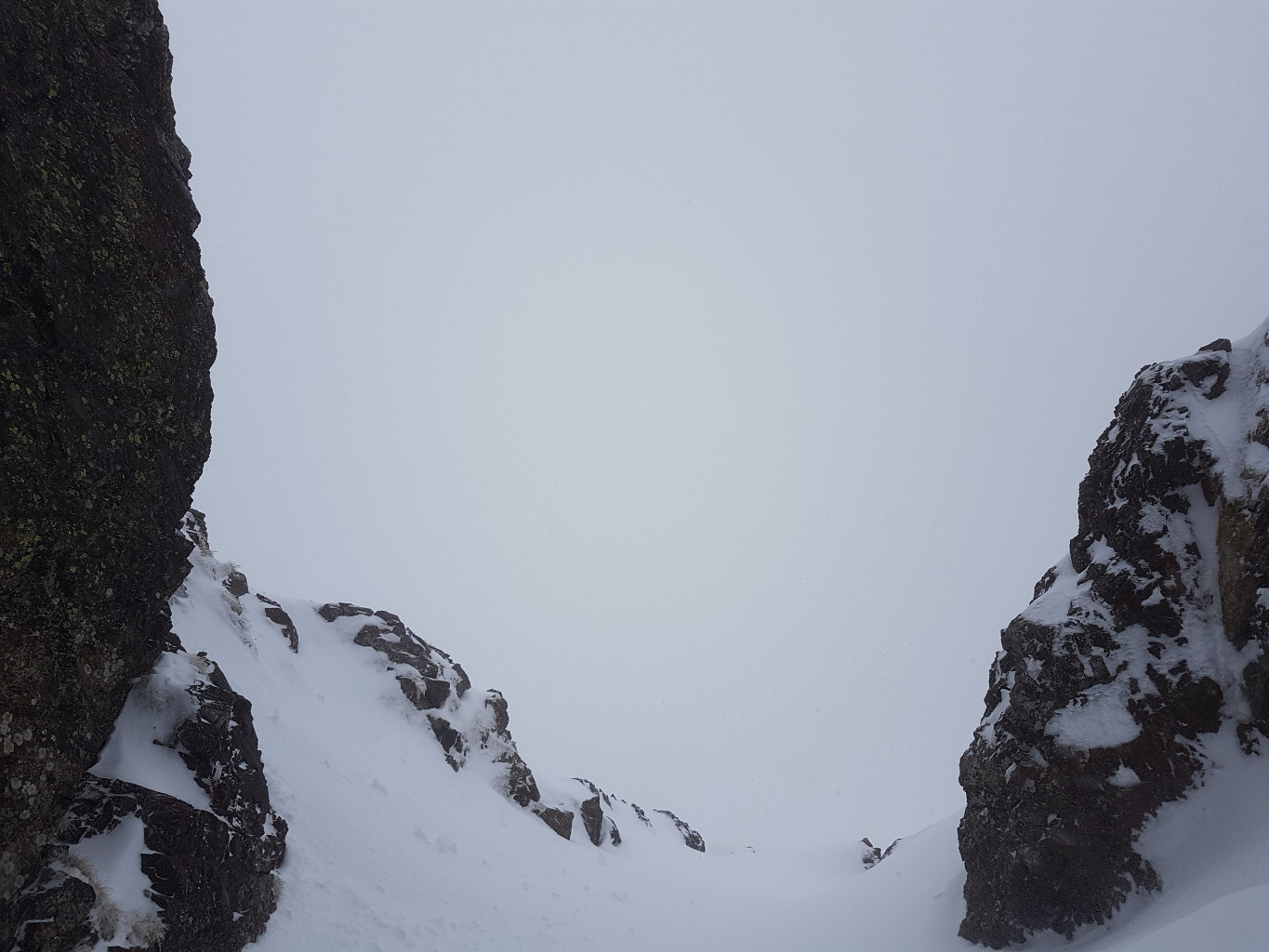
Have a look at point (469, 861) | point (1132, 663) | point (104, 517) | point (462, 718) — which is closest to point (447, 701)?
point (462, 718)

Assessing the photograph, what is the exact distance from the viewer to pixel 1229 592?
39.4 ft

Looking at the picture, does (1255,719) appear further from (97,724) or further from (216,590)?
(216,590)

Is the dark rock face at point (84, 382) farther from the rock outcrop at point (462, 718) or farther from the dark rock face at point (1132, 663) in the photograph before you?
the rock outcrop at point (462, 718)

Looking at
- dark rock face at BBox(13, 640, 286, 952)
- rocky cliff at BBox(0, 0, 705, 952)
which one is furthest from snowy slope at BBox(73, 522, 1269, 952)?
rocky cliff at BBox(0, 0, 705, 952)

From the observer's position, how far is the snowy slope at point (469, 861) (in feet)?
35.6

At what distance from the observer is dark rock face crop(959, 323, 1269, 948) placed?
11.9m

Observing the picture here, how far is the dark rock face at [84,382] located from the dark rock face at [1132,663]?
16759mm

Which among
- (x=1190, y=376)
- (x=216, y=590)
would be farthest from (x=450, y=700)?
(x=1190, y=376)

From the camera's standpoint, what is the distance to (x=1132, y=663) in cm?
1306

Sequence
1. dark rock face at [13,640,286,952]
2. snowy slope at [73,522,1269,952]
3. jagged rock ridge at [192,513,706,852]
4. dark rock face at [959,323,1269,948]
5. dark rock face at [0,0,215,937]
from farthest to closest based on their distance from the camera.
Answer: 1. jagged rock ridge at [192,513,706,852]
2. dark rock face at [959,323,1269,948]
3. snowy slope at [73,522,1269,952]
4. dark rock face at [13,640,286,952]
5. dark rock face at [0,0,215,937]

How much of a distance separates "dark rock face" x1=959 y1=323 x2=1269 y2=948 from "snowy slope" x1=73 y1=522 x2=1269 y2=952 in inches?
22.4

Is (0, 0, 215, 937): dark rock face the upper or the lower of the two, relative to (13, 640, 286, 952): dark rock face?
upper

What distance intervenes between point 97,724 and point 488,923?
1113 cm

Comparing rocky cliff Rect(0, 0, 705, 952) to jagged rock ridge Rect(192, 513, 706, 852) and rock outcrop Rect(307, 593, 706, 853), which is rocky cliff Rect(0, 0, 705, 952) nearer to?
jagged rock ridge Rect(192, 513, 706, 852)
